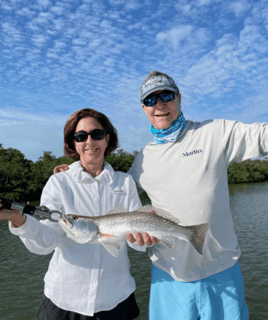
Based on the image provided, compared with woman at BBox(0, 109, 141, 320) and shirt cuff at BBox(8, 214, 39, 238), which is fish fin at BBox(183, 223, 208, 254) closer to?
woman at BBox(0, 109, 141, 320)

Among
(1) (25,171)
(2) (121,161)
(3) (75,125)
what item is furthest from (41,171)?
(3) (75,125)

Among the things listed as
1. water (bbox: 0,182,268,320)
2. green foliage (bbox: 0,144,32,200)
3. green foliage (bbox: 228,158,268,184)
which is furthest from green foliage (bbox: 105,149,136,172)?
water (bbox: 0,182,268,320)

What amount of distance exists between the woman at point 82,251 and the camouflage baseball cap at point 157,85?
3.41ft

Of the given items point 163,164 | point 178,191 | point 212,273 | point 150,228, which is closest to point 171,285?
point 212,273

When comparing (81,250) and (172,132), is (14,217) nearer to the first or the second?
(81,250)

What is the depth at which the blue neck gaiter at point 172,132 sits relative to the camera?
13.0ft

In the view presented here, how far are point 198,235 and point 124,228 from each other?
3.16ft

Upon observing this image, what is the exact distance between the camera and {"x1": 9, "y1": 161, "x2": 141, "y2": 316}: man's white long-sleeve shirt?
325cm

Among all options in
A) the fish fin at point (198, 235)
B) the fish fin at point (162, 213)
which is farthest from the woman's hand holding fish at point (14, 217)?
the fish fin at point (198, 235)

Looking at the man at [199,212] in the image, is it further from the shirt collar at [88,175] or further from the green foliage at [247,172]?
the green foliage at [247,172]

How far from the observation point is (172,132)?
3.99 meters

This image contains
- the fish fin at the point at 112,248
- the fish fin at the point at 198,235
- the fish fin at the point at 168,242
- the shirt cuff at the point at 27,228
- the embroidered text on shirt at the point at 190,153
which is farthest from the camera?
the embroidered text on shirt at the point at 190,153

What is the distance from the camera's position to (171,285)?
378 cm

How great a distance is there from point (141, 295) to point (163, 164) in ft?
35.0
